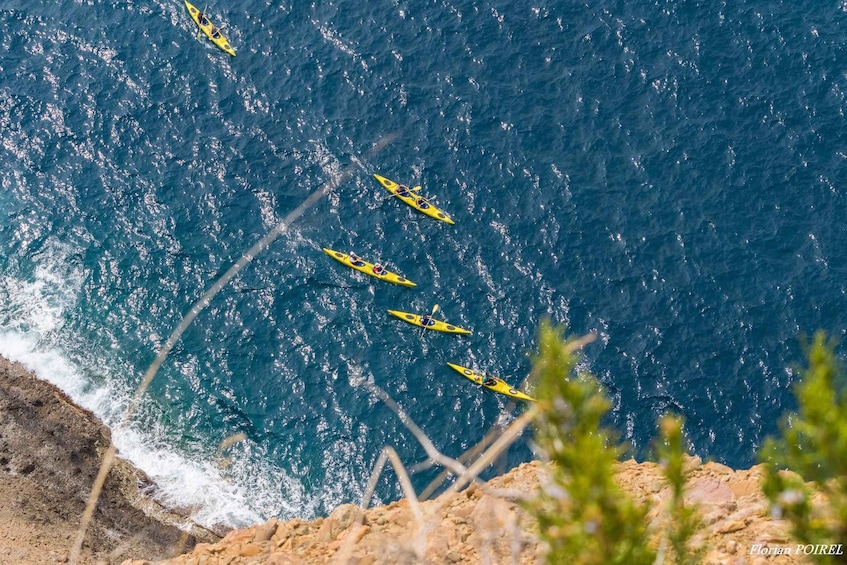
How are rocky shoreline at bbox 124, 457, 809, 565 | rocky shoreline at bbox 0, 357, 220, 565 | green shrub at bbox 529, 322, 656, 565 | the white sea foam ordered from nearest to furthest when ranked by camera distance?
green shrub at bbox 529, 322, 656, 565 → rocky shoreline at bbox 124, 457, 809, 565 → rocky shoreline at bbox 0, 357, 220, 565 → the white sea foam

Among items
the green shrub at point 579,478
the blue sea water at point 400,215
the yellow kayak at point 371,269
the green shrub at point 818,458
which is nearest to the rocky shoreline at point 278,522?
the green shrub at point 579,478

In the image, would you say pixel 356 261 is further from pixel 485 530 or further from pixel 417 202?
pixel 485 530

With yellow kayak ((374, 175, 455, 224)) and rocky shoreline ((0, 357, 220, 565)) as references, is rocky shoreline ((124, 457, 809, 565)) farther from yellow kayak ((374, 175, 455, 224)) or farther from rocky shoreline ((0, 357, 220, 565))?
yellow kayak ((374, 175, 455, 224))

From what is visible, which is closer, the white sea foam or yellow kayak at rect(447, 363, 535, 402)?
the white sea foam

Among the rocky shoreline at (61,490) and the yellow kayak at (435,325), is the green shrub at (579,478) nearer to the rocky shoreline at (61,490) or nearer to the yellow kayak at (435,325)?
the rocky shoreline at (61,490)

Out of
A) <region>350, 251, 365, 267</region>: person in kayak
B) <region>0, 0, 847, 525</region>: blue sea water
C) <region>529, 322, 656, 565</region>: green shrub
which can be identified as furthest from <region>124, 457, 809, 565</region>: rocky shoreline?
<region>350, 251, 365, 267</region>: person in kayak

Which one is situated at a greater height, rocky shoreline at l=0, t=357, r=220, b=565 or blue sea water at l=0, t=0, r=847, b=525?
blue sea water at l=0, t=0, r=847, b=525
